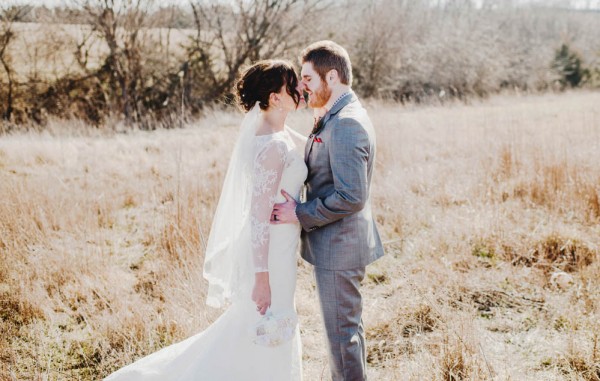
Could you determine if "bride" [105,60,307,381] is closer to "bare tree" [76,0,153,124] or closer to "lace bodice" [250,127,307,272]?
"lace bodice" [250,127,307,272]

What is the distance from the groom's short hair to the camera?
84.2 inches

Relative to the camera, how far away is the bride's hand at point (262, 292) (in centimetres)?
223

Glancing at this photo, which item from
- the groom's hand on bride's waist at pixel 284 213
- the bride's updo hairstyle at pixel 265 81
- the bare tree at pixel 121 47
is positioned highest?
the bare tree at pixel 121 47

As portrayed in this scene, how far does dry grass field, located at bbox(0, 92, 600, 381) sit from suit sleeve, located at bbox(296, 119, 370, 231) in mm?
1039

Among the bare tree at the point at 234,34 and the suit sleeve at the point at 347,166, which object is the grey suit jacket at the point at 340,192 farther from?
the bare tree at the point at 234,34

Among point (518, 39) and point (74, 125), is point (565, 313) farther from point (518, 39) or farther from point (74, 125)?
point (518, 39)

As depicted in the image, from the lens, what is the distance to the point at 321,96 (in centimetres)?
223

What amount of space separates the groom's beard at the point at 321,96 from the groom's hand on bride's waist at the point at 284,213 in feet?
1.63

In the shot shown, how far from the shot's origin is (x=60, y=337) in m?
3.31

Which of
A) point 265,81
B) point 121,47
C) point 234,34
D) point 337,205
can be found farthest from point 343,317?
point 234,34

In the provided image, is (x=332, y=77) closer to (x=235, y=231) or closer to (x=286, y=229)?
(x=286, y=229)

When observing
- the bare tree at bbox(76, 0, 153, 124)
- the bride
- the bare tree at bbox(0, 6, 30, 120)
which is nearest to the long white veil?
the bride

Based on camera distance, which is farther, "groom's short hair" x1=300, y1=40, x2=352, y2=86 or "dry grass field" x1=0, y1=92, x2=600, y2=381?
"dry grass field" x1=0, y1=92, x2=600, y2=381

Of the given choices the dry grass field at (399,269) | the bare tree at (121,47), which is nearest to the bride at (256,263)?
the dry grass field at (399,269)
